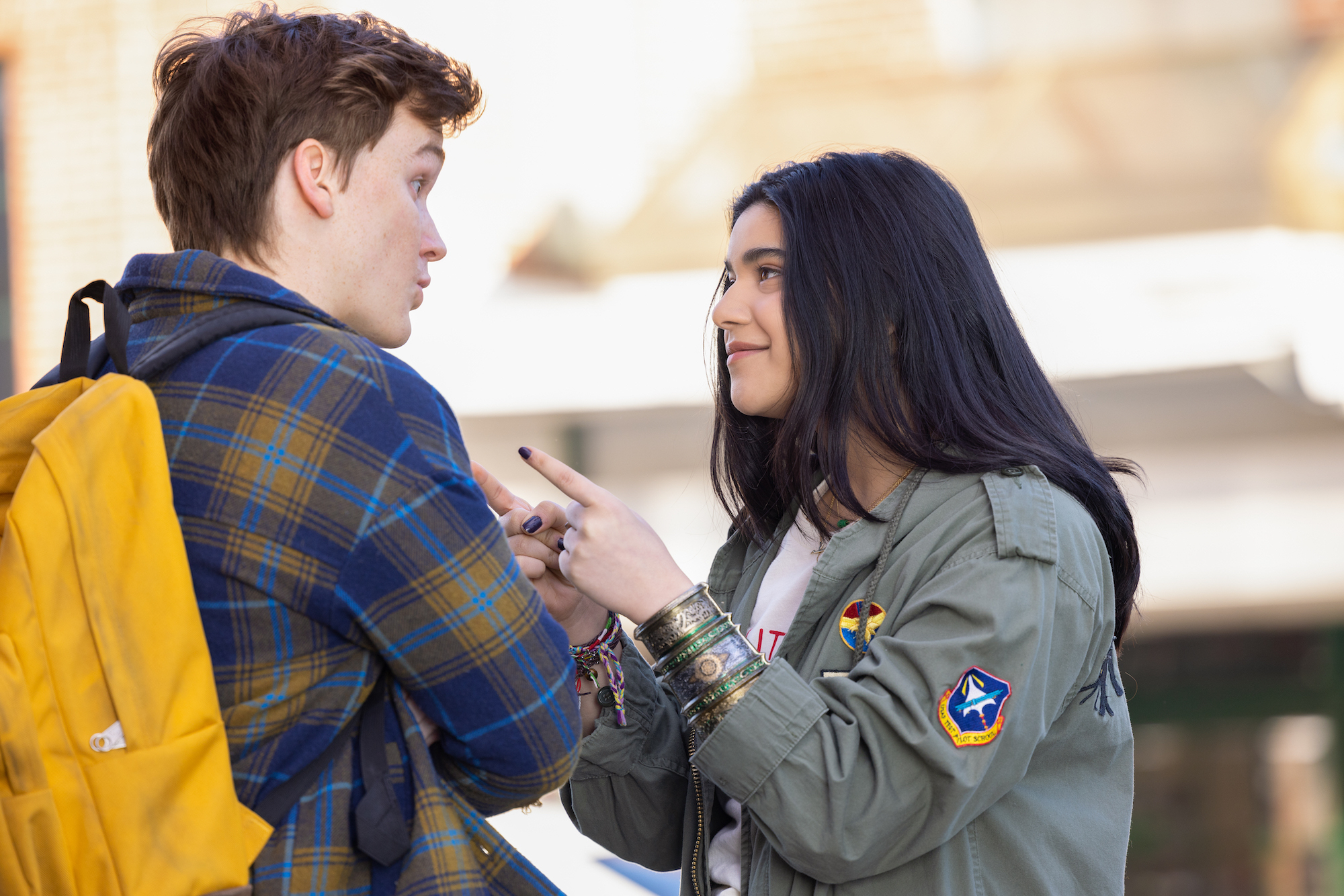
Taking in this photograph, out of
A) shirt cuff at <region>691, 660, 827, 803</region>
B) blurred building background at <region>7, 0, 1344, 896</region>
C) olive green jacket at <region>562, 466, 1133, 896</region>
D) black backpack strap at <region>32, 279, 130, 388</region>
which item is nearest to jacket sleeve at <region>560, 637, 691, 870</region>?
olive green jacket at <region>562, 466, 1133, 896</region>

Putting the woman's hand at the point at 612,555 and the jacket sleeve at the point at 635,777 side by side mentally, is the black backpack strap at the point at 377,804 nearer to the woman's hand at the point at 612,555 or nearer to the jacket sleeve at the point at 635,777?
the woman's hand at the point at 612,555

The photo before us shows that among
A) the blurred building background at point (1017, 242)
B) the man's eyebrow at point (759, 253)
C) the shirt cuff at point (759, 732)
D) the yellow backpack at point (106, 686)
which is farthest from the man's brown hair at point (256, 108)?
the blurred building background at point (1017, 242)

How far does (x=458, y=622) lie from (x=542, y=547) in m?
0.62

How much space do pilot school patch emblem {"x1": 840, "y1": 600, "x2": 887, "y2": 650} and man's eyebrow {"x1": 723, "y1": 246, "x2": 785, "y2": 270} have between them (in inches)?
22.3

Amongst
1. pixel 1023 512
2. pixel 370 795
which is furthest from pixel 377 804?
pixel 1023 512

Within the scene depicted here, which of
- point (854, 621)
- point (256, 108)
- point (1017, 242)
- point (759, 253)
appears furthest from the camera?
point (1017, 242)

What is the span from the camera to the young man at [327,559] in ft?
3.63

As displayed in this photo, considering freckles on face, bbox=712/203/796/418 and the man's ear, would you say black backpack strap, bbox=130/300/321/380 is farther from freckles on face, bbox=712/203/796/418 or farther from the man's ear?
freckles on face, bbox=712/203/796/418

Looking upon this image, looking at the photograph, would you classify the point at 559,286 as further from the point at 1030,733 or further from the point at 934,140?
the point at 1030,733

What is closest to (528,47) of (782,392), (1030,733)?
(782,392)

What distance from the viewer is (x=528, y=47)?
6.14 m

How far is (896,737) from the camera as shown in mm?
1431

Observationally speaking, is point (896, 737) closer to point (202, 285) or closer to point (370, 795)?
point (370, 795)

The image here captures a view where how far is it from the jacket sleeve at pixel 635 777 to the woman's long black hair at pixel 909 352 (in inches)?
16.5
